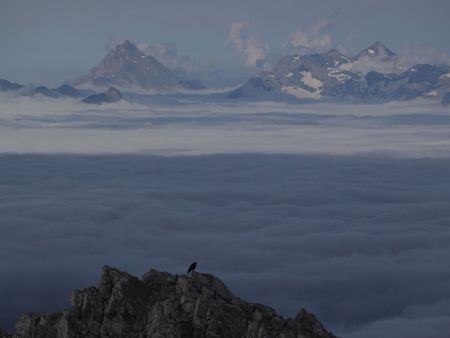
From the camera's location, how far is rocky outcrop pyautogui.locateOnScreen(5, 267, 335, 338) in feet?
198

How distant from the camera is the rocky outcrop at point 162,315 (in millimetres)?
60281

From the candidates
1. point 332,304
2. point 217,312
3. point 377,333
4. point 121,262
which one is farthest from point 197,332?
point 121,262

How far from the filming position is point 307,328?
64750mm

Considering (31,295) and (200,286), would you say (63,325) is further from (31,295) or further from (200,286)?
(31,295)

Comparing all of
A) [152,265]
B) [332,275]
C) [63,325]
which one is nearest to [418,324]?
[332,275]

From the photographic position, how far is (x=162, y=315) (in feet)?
199

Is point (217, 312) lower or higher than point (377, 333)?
higher

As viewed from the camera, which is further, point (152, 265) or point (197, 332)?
point (152, 265)

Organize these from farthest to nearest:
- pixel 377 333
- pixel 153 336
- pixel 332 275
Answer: pixel 332 275 → pixel 377 333 → pixel 153 336

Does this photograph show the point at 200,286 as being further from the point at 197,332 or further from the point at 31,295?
the point at 31,295

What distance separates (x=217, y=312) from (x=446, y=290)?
126860 mm

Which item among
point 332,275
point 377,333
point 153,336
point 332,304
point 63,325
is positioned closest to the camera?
point 153,336

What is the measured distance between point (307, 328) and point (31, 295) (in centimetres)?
11620

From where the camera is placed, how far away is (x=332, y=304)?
545 feet
